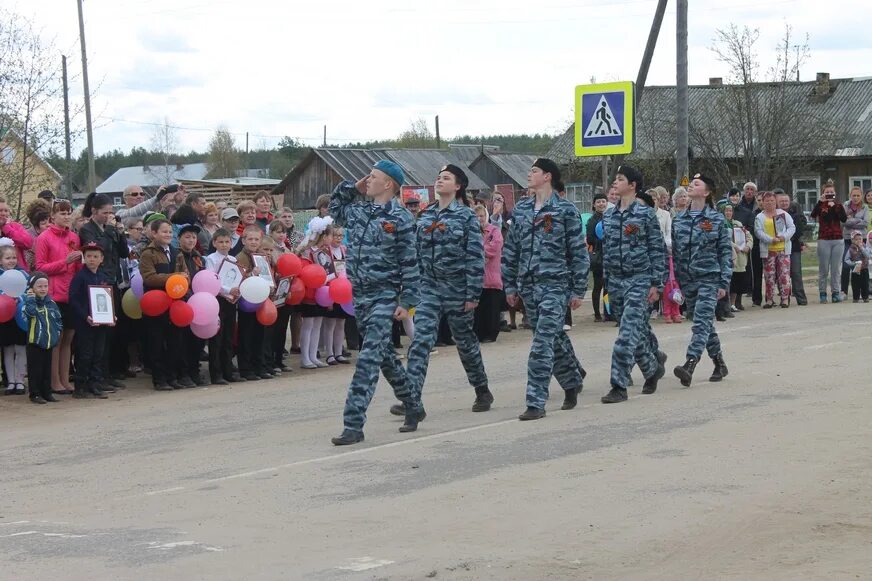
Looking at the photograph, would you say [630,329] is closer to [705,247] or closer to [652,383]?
[652,383]

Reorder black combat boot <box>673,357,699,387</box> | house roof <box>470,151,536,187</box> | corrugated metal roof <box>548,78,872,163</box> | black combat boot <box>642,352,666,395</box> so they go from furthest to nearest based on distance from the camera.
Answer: house roof <box>470,151,536,187</box>
corrugated metal roof <box>548,78,872,163</box>
black combat boot <box>673,357,699,387</box>
black combat boot <box>642,352,666,395</box>

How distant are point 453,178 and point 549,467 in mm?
3368

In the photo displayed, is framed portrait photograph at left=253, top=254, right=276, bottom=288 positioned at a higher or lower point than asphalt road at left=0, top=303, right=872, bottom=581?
higher

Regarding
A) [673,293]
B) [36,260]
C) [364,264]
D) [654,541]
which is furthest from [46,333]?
[673,293]

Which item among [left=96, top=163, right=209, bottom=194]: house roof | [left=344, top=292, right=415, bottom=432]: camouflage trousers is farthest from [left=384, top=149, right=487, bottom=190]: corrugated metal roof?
[left=344, top=292, right=415, bottom=432]: camouflage trousers

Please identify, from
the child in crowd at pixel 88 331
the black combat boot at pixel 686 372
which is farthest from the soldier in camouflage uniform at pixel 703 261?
the child in crowd at pixel 88 331

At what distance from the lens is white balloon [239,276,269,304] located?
15203mm

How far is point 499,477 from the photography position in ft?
29.1

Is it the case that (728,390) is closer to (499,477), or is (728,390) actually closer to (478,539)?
(499,477)

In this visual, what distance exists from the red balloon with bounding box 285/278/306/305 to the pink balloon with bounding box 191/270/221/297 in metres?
1.26

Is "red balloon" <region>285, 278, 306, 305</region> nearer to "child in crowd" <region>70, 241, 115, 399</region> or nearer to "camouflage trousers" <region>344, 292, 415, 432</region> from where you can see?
"child in crowd" <region>70, 241, 115, 399</region>

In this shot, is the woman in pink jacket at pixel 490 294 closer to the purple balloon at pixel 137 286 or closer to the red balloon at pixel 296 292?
the red balloon at pixel 296 292

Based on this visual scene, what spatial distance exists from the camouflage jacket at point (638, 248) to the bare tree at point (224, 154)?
326 feet

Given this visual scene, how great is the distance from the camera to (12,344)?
14.5 m
